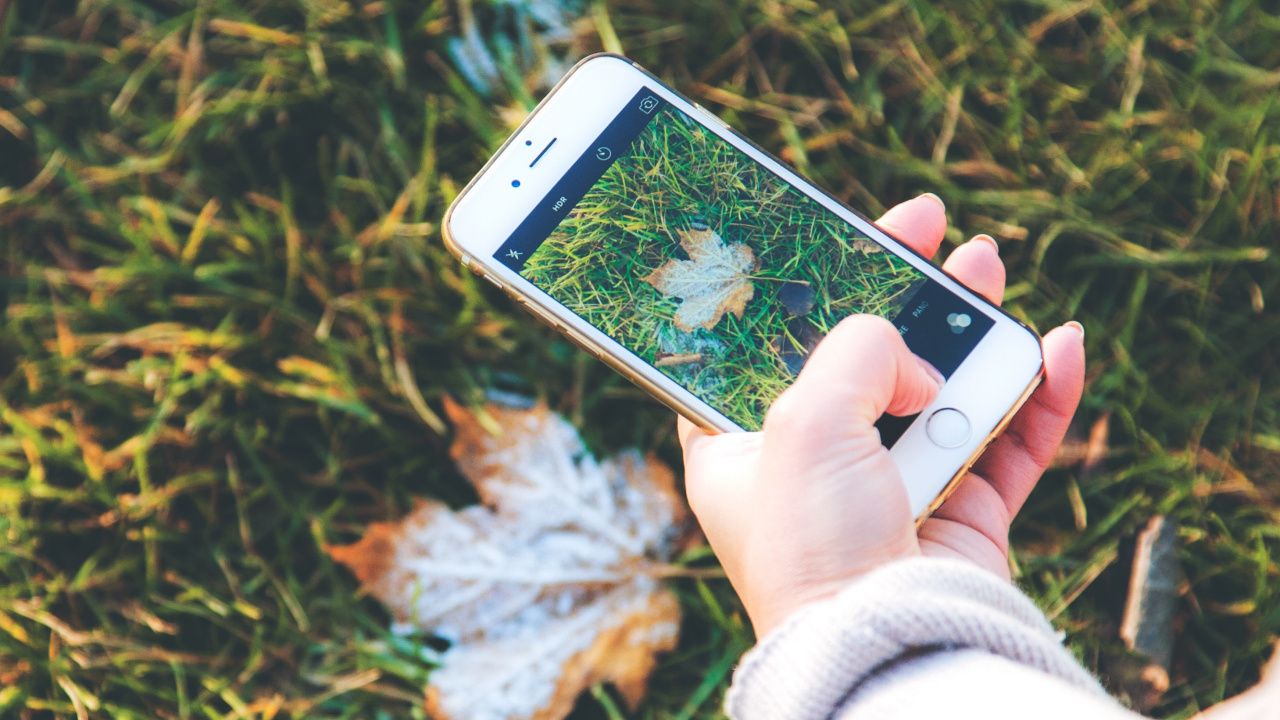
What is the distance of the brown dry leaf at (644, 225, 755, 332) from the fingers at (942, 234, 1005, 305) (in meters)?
0.36

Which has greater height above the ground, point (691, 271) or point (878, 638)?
point (691, 271)

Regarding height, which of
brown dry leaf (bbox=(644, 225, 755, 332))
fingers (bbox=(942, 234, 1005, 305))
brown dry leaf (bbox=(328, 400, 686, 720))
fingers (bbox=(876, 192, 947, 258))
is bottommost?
brown dry leaf (bbox=(328, 400, 686, 720))

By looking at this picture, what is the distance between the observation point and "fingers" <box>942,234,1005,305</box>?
1408mm

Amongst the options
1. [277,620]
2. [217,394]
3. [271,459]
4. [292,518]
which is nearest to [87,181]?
[217,394]

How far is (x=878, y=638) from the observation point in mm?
962

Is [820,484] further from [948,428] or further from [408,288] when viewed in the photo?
[408,288]

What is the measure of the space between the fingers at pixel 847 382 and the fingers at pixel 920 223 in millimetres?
394

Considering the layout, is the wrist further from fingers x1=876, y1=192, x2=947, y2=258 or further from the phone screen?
fingers x1=876, y1=192, x2=947, y2=258

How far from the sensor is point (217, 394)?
5.41ft

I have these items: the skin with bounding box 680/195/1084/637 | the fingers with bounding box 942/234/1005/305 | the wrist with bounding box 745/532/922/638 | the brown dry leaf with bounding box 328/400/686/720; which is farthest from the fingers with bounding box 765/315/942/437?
the brown dry leaf with bounding box 328/400/686/720

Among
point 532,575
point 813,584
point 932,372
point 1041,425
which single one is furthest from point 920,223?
point 532,575

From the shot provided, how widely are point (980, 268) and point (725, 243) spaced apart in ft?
1.48

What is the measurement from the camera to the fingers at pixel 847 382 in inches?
41.1

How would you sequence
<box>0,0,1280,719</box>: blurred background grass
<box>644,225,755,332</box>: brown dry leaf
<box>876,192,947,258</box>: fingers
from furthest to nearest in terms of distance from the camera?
<box>0,0,1280,719</box>: blurred background grass → <box>876,192,947,258</box>: fingers → <box>644,225,755,332</box>: brown dry leaf
